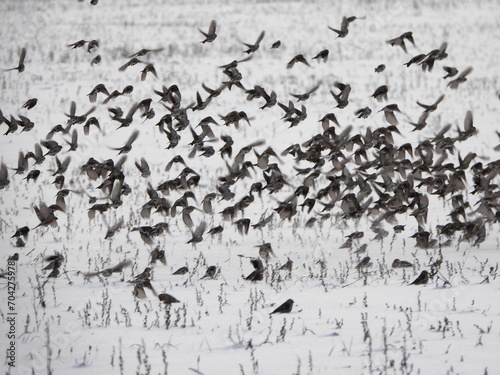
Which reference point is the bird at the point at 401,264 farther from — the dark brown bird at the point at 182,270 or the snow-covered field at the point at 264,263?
the dark brown bird at the point at 182,270

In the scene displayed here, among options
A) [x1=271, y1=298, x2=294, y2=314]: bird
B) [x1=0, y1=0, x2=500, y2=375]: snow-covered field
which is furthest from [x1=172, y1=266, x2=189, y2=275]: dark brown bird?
[x1=271, y1=298, x2=294, y2=314]: bird

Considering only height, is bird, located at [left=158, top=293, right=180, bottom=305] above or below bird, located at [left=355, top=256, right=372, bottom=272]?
below

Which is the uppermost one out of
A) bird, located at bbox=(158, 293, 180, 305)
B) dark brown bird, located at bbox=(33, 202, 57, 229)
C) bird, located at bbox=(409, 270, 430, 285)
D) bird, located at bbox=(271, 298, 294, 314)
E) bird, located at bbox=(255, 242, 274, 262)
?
dark brown bird, located at bbox=(33, 202, 57, 229)

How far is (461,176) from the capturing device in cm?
750

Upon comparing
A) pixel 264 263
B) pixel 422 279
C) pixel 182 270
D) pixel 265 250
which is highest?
pixel 265 250

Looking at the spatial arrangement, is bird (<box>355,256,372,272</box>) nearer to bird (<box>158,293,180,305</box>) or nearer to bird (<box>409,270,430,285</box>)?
bird (<box>409,270,430,285</box>)

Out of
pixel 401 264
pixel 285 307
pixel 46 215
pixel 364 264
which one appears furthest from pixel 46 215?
pixel 401 264

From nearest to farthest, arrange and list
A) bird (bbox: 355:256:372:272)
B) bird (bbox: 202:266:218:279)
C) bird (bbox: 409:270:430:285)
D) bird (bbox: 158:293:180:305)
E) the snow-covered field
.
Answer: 1. the snow-covered field
2. bird (bbox: 158:293:180:305)
3. bird (bbox: 409:270:430:285)
4. bird (bbox: 202:266:218:279)
5. bird (bbox: 355:256:372:272)

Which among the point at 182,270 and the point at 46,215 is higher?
the point at 46,215

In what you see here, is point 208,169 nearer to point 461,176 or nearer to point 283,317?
point 461,176

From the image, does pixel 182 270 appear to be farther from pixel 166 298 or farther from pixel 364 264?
pixel 364 264

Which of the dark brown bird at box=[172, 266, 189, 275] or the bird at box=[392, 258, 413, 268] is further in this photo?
the bird at box=[392, 258, 413, 268]

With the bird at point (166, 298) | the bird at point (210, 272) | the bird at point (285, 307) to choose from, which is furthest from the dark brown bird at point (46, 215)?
the bird at point (285, 307)

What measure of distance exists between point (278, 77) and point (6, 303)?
46.4 ft
